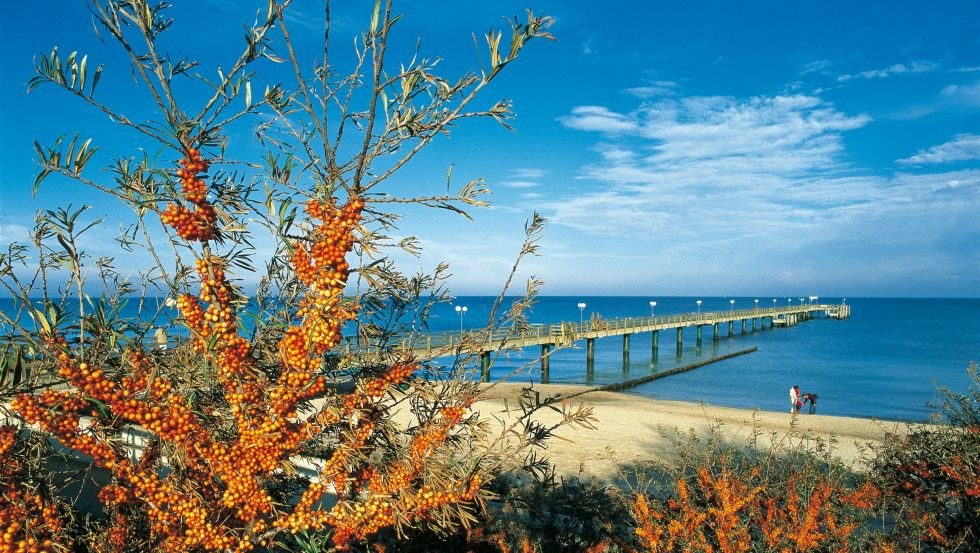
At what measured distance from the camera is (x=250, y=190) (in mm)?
2781

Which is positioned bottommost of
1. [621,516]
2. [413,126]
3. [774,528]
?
[621,516]

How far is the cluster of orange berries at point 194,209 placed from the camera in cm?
250

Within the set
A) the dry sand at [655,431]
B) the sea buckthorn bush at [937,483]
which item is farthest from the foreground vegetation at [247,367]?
the dry sand at [655,431]

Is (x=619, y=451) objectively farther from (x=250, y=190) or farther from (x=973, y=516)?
(x=250, y=190)

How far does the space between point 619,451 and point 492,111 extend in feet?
46.6

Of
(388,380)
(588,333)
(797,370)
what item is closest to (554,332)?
(797,370)

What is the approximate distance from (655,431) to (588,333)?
17369 mm

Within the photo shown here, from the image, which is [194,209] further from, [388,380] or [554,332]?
[554,332]

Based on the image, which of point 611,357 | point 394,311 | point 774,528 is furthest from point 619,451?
point 611,357

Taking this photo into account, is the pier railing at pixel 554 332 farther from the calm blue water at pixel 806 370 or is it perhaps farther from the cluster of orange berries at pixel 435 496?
the calm blue water at pixel 806 370

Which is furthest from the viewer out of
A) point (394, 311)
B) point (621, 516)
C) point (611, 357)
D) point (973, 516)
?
point (611, 357)

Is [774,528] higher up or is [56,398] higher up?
[56,398]

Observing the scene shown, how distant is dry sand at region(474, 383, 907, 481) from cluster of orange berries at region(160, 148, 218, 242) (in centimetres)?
824

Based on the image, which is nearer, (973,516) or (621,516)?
(973,516)
